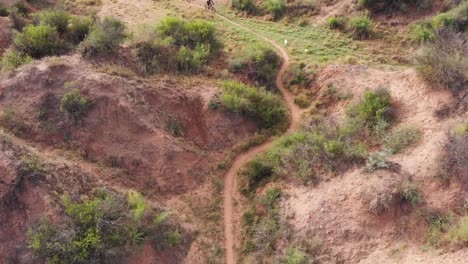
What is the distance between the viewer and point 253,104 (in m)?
18.7

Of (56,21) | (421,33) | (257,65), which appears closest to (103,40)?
(56,21)

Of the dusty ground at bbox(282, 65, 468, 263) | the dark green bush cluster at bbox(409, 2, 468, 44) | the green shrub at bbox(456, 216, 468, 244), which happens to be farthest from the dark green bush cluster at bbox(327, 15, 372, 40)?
the green shrub at bbox(456, 216, 468, 244)

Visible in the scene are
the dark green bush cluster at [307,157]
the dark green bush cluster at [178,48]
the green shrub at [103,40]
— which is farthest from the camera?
the dark green bush cluster at [178,48]

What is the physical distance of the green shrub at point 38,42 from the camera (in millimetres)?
18469

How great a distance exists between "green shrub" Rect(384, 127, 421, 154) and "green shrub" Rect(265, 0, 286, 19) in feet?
41.8

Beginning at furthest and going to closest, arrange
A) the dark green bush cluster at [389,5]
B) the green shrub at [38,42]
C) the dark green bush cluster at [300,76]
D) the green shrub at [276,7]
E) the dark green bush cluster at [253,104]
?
the green shrub at [276,7], the dark green bush cluster at [389,5], the dark green bush cluster at [300,76], the green shrub at [38,42], the dark green bush cluster at [253,104]

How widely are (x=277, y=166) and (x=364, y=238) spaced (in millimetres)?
4254

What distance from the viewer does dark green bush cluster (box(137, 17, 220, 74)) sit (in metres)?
19.3

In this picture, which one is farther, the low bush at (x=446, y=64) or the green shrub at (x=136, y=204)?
the low bush at (x=446, y=64)

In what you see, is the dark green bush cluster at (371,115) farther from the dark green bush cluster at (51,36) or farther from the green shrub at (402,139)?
the dark green bush cluster at (51,36)

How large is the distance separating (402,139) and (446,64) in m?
3.38

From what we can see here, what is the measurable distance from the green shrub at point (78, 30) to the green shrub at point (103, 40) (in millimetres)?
858

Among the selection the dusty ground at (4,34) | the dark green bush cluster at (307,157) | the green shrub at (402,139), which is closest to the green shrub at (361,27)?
the dark green bush cluster at (307,157)

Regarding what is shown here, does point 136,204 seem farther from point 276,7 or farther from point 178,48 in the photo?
point 276,7
